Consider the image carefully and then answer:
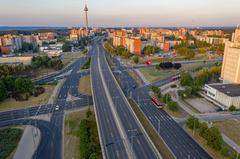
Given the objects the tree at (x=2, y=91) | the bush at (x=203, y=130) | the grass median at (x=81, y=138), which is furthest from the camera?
the tree at (x=2, y=91)

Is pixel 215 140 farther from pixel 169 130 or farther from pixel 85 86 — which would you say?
pixel 85 86

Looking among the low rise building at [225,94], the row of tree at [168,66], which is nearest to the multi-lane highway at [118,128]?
the low rise building at [225,94]

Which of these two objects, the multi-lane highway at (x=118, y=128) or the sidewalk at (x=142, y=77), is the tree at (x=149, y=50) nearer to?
the sidewalk at (x=142, y=77)

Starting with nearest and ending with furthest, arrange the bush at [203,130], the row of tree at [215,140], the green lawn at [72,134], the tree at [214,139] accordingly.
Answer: the row of tree at [215,140] < the tree at [214,139] < the green lawn at [72,134] < the bush at [203,130]

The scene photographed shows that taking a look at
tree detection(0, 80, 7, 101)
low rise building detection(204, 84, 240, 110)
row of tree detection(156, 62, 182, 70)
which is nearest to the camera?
low rise building detection(204, 84, 240, 110)

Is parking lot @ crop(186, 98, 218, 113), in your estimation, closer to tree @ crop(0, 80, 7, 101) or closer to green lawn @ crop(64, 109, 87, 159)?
green lawn @ crop(64, 109, 87, 159)

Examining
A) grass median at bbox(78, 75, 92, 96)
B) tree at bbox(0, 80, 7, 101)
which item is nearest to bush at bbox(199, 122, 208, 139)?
grass median at bbox(78, 75, 92, 96)
